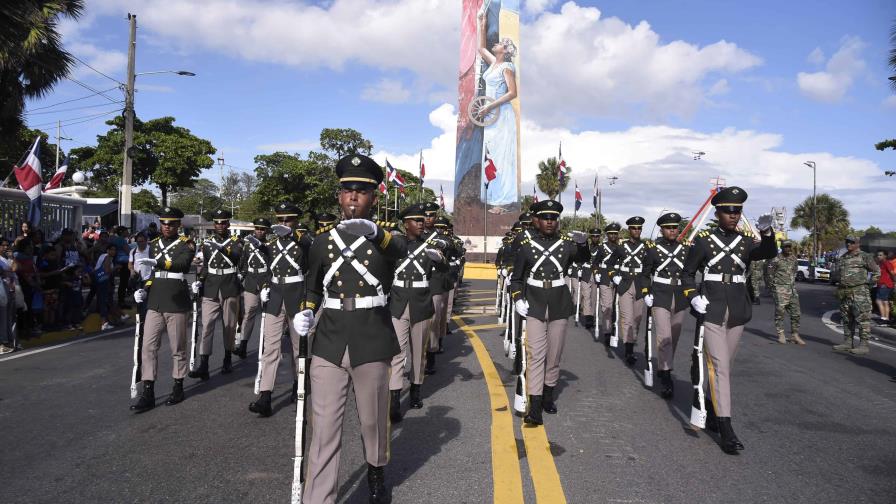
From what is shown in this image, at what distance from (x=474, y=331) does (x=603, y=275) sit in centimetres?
289

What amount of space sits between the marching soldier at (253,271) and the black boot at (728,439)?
17.7 ft

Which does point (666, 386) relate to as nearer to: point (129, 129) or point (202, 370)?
point (202, 370)

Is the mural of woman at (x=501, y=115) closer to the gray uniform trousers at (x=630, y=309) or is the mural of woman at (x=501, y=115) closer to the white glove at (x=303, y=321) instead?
the gray uniform trousers at (x=630, y=309)

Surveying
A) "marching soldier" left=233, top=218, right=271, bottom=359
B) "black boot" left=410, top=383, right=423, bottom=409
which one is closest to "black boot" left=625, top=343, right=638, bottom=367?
"black boot" left=410, top=383, right=423, bottom=409

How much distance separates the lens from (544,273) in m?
6.08

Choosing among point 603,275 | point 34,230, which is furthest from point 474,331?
point 34,230

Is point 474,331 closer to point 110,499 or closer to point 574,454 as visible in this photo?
point 574,454

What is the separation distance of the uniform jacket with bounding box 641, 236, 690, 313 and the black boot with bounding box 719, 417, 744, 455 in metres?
2.61

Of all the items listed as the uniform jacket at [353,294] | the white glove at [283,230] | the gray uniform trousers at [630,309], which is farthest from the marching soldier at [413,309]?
the gray uniform trousers at [630,309]

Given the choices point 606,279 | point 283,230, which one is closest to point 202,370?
point 283,230

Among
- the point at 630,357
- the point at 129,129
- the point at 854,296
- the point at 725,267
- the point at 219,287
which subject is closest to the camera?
the point at 725,267

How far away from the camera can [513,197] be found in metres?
57.8

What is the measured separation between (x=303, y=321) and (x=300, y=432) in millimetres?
695

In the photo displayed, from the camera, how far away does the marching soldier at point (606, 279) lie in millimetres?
11320
